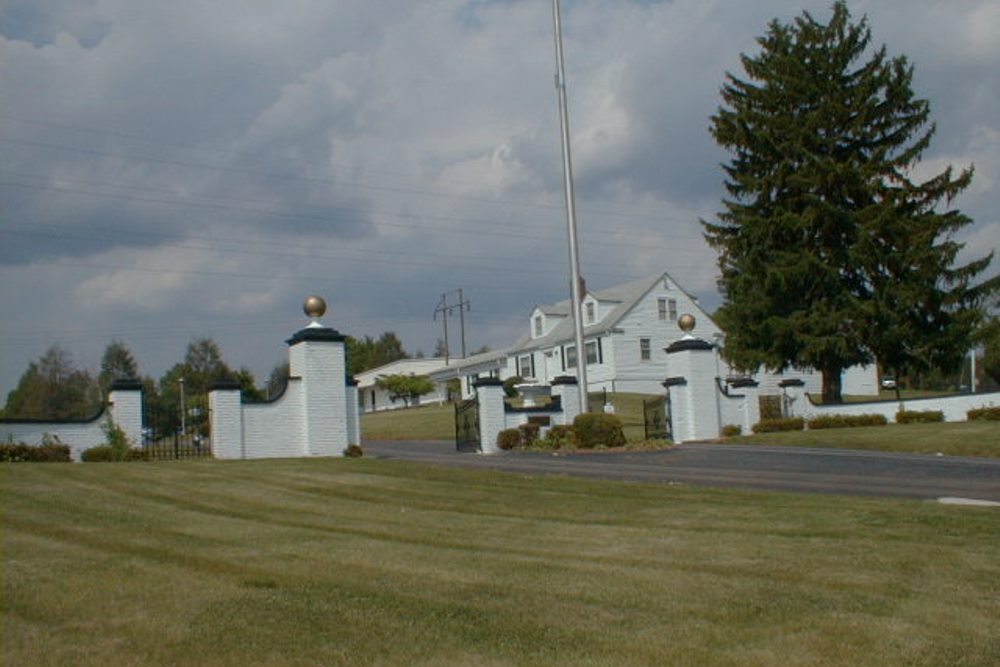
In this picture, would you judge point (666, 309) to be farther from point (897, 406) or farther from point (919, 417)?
point (919, 417)

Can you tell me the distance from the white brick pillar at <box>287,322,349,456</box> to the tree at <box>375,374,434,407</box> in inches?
2174

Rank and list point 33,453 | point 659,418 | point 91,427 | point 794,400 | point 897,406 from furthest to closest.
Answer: point 794,400
point 897,406
point 659,418
point 91,427
point 33,453

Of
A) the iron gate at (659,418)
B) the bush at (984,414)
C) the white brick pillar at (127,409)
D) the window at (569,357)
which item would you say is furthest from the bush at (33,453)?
the window at (569,357)

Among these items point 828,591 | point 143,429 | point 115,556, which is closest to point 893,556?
point 828,591

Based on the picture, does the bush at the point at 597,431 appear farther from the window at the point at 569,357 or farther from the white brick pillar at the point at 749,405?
the window at the point at 569,357

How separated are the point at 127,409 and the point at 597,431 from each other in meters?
12.1

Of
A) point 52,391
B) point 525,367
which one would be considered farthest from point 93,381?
point 525,367

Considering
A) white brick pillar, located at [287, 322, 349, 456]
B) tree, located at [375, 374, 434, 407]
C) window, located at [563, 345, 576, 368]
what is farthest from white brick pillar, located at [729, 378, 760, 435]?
tree, located at [375, 374, 434, 407]

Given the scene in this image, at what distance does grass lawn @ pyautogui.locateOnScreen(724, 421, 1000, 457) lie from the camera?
81.0 feet

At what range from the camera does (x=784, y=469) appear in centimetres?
2053

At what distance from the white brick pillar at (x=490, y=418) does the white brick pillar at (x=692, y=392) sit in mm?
4980

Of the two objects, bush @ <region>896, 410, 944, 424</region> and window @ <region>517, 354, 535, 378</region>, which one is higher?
window @ <region>517, 354, 535, 378</region>

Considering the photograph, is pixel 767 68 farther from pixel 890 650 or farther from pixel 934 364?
pixel 890 650

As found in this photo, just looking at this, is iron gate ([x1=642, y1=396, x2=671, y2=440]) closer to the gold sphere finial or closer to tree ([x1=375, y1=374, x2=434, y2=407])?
the gold sphere finial
